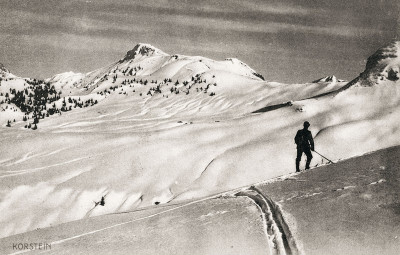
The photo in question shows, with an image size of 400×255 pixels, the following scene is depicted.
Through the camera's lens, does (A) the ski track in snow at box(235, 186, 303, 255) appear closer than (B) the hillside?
Yes

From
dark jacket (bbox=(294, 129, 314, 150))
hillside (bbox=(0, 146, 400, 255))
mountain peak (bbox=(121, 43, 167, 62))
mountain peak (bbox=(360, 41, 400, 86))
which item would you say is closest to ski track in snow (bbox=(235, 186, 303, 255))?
hillside (bbox=(0, 146, 400, 255))

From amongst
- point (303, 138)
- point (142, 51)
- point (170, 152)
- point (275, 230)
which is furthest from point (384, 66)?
point (142, 51)

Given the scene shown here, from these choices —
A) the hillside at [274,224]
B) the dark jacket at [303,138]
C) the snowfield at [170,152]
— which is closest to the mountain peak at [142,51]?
the snowfield at [170,152]

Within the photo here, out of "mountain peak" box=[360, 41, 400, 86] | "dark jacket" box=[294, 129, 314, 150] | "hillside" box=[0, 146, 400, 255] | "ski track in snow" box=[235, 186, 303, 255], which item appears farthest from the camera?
"mountain peak" box=[360, 41, 400, 86]

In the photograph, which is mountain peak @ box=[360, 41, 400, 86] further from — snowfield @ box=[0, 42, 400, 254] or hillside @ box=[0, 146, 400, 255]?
hillside @ box=[0, 146, 400, 255]

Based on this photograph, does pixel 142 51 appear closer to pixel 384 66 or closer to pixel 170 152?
pixel 384 66

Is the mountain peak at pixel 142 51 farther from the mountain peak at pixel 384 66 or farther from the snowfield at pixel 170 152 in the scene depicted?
the mountain peak at pixel 384 66

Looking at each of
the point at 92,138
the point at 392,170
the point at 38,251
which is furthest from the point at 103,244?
the point at 92,138

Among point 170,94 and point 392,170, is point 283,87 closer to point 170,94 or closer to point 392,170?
point 170,94
